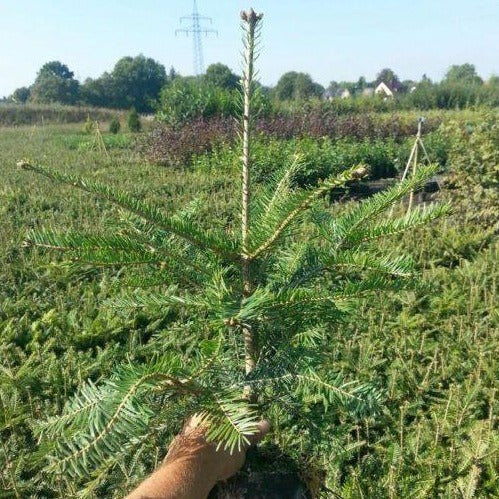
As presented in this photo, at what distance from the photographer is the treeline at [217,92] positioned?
49.4ft

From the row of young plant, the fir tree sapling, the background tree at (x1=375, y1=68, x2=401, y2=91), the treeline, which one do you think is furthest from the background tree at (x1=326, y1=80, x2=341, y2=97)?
the fir tree sapling

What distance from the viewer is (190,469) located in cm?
108

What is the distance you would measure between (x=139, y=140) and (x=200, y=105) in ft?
7.41

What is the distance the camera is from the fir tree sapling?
2.98 ft

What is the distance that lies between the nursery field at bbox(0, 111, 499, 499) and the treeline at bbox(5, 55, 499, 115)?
135 centimetres

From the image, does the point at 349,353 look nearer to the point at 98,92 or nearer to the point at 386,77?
the point at 98,92

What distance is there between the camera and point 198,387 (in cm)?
105

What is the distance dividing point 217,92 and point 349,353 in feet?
45.5

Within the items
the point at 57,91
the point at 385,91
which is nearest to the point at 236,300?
the point at 385,91

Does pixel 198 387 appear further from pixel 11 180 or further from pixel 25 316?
pixel 11 180

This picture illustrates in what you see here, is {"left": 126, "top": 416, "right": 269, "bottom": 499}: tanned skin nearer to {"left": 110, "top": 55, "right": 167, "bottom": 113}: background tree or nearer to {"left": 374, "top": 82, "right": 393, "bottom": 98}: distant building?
{"left": 374, "top": 82, "right": 393, "bottom": 98}: distant building

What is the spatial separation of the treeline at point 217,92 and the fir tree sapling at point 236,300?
266 millimetres

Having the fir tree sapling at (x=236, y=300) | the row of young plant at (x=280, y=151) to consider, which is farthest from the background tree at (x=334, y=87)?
the fir tree sapling at (x=236, y=300)

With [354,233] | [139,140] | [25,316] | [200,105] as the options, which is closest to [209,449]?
[354,233]
